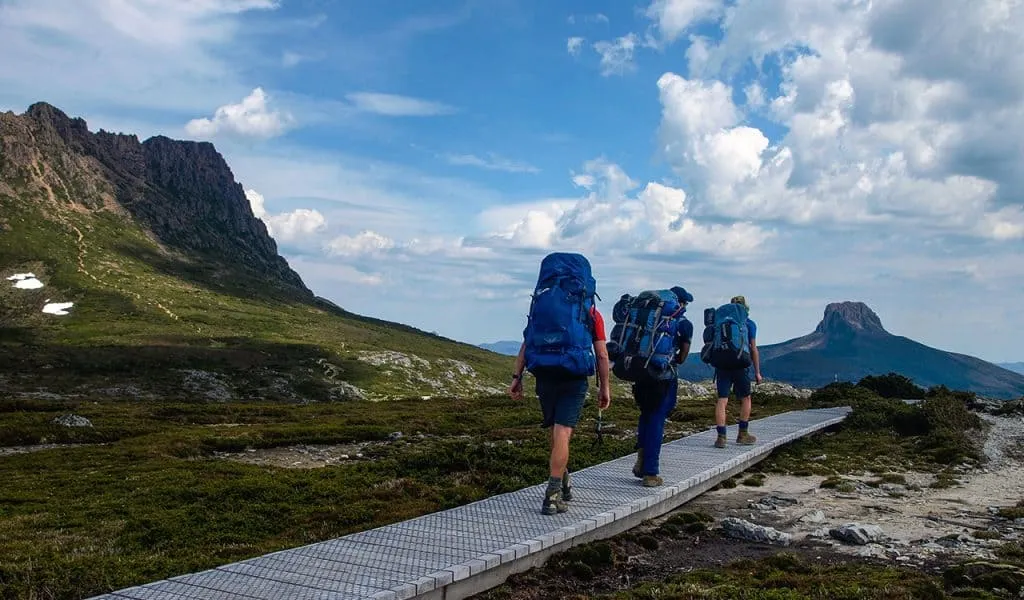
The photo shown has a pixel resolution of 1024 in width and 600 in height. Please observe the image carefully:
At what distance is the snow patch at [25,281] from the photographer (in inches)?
5871

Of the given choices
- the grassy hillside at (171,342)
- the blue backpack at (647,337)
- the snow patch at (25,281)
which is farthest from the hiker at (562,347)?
the snow patch at (25,281)

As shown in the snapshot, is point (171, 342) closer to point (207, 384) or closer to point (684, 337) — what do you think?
point (207, 384)

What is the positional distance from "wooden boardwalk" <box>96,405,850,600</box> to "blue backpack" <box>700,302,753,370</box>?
4.16 meters

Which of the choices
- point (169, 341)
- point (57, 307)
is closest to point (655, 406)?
point (169, 341)

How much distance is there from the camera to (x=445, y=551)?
8562mm

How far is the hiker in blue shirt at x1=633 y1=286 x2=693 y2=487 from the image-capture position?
41.9 feet

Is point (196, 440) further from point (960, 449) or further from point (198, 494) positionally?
point (960, 449)

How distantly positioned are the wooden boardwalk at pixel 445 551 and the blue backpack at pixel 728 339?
13.6 feet

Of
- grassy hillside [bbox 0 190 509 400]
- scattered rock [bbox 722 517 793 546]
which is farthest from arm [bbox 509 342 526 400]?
grassy hillside [bbox 0 190 509 400]

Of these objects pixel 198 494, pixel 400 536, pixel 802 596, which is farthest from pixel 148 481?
pixel 802 596

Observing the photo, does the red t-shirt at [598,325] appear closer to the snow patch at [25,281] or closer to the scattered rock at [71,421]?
the scattered rock at [71,421]

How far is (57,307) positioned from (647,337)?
6274 inches

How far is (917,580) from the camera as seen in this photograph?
26.2ft

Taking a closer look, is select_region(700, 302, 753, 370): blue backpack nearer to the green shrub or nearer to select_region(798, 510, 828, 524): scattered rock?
select_region(798, 510, 828, 524): scattered rock
